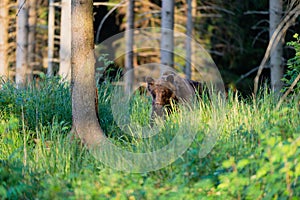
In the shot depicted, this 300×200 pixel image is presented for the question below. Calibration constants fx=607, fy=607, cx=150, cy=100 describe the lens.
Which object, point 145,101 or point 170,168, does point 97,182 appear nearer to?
point 170,168

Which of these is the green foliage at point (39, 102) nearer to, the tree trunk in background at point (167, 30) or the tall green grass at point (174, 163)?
the tall green grass at point (174, 163)

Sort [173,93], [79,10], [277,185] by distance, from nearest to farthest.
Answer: [277,185] < [79,10] < [173,93]

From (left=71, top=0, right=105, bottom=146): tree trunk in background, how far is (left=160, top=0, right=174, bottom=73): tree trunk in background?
551cm

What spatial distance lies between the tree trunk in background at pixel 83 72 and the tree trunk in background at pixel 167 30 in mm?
5512

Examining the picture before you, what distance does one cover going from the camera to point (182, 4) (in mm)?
27734

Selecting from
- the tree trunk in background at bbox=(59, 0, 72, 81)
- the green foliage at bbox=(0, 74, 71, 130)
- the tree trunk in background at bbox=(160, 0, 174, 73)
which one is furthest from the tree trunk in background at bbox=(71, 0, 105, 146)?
the tree trunk in background at bbox=(59, 0, 72, 81)

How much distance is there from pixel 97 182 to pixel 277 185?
1.59 metres

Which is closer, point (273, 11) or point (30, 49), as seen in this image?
point (273, 11)

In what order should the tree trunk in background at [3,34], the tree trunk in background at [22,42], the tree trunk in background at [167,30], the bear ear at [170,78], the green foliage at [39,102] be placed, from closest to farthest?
the green foliage at [39,102], the bear ear at [170,78], the tree trunk in background at [167,30], the tree trunk in background at [22,42], the tree trunk in background at [3,34]

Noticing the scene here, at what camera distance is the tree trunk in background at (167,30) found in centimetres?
1287

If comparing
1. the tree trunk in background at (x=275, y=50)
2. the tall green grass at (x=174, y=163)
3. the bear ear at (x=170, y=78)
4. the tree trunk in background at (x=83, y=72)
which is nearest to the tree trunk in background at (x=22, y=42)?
the tree trunk in background at (x=275, y=50)

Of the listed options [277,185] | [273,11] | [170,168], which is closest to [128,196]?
[170,168]

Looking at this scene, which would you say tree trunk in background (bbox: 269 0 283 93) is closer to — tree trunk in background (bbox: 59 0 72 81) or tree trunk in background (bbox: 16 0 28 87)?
tree trunk in background (bbox: 59 0 72 81)

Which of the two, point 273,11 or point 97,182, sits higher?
point 273,11
